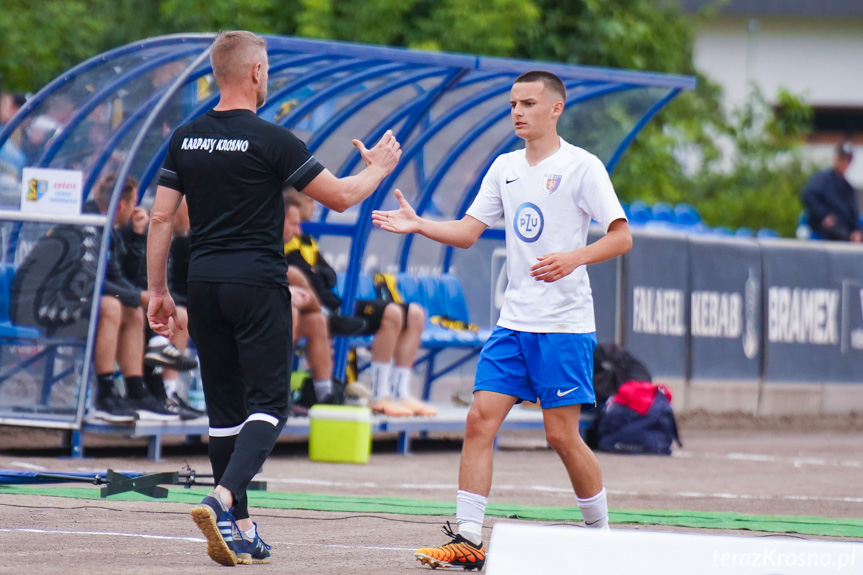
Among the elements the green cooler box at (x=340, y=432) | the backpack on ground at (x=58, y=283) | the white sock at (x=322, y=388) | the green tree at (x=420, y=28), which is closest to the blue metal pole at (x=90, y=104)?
the backpack on ground at (x=58, y=283)

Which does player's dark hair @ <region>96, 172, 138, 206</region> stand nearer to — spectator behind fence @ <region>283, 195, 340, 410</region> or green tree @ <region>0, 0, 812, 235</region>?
spectator behind fence @ <region>283, 195, 340, 410</region>

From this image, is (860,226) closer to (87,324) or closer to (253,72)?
(87,324)

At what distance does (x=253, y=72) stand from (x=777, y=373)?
10820 millimetres

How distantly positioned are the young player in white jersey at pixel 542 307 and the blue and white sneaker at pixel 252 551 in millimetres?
785

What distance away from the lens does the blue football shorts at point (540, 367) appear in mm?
6074

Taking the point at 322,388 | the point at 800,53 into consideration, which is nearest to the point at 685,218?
the point at 322,388

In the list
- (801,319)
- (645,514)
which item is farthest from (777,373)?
(645,514)

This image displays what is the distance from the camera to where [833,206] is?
1700 cm

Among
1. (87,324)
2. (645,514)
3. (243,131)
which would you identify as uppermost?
(243,131)

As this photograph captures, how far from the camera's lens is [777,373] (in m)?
15.5

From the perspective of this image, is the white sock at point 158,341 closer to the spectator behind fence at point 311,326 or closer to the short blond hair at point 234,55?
the spectator behind fence at point 311,326

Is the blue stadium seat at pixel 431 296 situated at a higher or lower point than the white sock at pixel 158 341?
higher

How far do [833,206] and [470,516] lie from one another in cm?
1205

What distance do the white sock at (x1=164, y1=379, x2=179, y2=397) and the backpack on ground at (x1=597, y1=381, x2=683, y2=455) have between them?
3.77 m
